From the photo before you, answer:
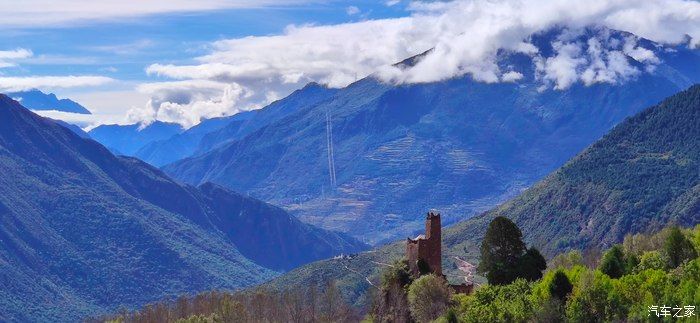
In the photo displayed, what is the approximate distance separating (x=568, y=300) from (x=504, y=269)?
41.1ft

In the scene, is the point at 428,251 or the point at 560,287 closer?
the point at 560,287

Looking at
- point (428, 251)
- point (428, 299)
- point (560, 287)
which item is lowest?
point (428, 299)

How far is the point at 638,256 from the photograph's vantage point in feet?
477

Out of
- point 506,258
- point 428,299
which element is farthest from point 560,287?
point 428,299

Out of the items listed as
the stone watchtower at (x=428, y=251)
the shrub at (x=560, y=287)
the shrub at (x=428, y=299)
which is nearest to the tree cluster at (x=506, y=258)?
the shrub at (x=428, y=299)

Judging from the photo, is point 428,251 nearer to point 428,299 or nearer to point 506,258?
point 428,299

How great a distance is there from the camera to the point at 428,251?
14238 cm

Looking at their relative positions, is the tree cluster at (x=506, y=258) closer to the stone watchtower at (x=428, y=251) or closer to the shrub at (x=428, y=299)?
the shrub at (x=428, y=299)

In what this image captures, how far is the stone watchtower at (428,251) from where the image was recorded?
141000 mm

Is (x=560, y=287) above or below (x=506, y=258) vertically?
below

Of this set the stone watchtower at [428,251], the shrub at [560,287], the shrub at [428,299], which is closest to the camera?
the shrub at [560,287]

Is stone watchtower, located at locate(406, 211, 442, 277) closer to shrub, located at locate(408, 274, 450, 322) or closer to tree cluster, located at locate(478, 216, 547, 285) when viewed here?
shrub, located at locate(408, 274, 450, 322)

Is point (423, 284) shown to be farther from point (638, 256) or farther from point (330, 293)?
point (330, 293)

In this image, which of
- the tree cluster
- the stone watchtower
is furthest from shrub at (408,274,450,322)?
the tree cluster
